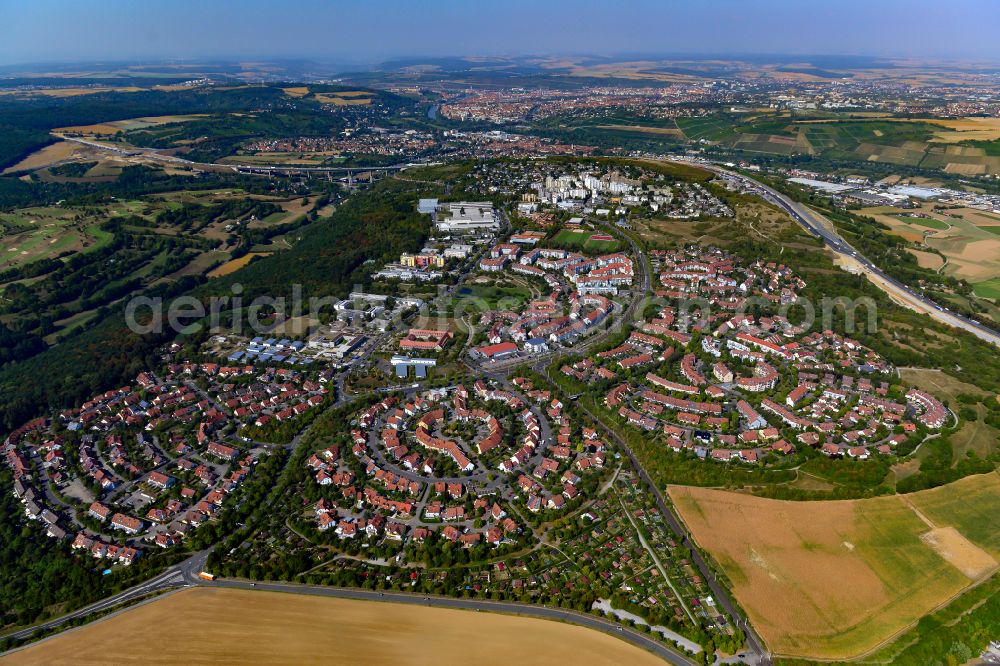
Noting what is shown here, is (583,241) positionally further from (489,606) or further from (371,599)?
(371,599)

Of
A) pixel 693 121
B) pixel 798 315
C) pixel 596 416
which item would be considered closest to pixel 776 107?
pixel 693 121

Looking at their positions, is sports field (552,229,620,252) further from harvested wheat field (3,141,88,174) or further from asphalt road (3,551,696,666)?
harvested wheat field (3,141,88,174)

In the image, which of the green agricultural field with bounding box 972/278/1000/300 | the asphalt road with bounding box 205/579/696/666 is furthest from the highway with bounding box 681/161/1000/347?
the asphalt road with bounding box 205/579/696/666

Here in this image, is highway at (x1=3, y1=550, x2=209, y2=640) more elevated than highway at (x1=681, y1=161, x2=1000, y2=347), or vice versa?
highway at (x1=681, y1=161, x2=1000, y2=347)

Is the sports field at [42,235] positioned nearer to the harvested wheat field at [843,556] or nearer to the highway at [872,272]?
the harvested wheat field at [843,556]

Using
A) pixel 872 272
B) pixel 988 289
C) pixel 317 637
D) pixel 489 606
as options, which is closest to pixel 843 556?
pixel 489 606
